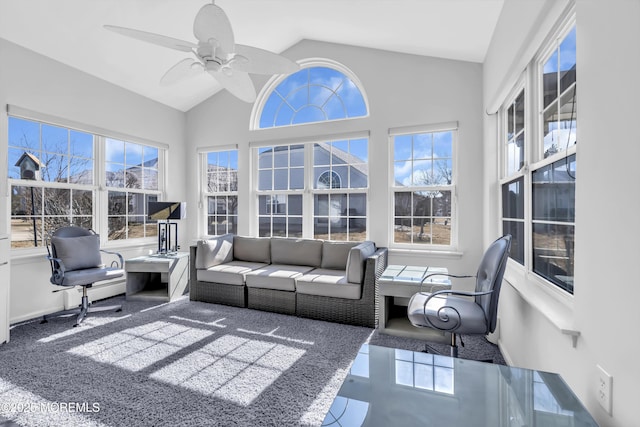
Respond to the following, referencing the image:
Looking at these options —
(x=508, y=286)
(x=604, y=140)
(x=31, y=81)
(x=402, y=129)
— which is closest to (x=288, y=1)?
(x=402, y=129)

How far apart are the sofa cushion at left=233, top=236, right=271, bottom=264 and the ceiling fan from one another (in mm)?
2183

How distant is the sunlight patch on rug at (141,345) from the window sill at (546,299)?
2662mm

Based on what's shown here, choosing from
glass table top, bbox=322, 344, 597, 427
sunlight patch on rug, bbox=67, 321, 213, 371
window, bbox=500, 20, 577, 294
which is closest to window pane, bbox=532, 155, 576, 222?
window, bbox=500, 20, 577, 294

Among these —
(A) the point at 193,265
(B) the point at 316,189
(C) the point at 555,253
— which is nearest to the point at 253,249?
(A) the point at 193,265

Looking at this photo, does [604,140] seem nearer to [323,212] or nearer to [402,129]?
[402,129]

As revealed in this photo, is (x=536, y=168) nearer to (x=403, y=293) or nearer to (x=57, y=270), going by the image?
(x=403, y=293)

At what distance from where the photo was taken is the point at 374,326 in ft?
10.3

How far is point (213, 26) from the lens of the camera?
1.99m

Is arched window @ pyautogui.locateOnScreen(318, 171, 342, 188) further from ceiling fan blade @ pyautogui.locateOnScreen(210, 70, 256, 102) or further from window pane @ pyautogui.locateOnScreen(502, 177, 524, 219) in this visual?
window pane @ pyautogui.locateOnScreen(502, 177, 524, 219)

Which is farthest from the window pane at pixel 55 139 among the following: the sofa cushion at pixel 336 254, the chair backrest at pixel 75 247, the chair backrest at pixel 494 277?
the chair backrest at pixel 494 277

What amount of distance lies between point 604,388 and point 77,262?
14.5 feet

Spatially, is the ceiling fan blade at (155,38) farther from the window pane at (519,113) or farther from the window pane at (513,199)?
the window pane at (513,199)

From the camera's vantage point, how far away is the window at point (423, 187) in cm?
381

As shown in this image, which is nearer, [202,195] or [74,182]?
[74,182]
